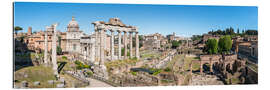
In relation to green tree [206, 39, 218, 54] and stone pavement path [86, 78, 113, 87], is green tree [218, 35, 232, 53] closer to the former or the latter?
green tree [206, 39, 218, 54]

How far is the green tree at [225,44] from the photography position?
589 inches

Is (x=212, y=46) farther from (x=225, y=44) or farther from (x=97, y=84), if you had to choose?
(x=97, y=84)

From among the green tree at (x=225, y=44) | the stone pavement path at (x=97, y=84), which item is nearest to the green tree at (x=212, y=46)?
the green tree at (x=225, y=44)

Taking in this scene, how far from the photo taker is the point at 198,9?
42.6 feet

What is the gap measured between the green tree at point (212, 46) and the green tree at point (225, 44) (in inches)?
13.6

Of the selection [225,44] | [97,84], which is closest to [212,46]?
[225,44]

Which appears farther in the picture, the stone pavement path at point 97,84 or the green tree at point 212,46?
the green tree at point 212,46

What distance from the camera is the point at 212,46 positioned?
54.6ft

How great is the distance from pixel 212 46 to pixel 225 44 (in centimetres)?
142

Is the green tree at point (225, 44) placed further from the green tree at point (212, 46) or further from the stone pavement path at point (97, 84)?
the stone pavement path at point (97, 84)
